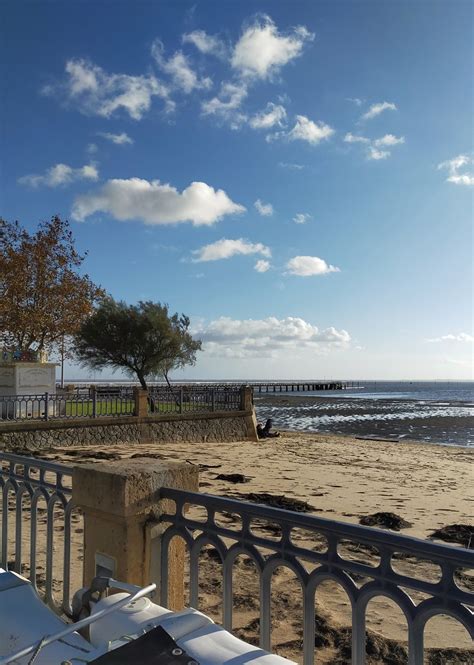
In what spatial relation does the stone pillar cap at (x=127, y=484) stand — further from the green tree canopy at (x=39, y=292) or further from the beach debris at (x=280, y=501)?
the green tree canopy at (x=39, y=292)

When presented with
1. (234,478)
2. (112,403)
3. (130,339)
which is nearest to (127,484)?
(234,478)

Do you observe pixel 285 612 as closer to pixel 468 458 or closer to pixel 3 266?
pixel 468 458

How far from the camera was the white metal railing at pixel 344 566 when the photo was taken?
5.94ft

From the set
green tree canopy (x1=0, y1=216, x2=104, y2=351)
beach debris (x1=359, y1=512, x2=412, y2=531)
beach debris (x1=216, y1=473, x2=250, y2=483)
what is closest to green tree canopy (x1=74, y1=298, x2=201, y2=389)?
green tree canopy (x1=0, y1=216, x2=104, y2=351)

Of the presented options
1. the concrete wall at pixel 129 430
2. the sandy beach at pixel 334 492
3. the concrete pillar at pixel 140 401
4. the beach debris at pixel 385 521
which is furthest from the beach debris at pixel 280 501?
the concrete pillar at pixel 140 401

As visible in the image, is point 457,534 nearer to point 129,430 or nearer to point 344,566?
point 344,566

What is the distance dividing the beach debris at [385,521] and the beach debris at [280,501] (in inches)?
41.8

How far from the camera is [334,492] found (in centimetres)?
1135

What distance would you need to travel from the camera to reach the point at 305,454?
19.0 metres

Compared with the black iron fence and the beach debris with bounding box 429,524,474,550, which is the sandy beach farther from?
the black iron fence

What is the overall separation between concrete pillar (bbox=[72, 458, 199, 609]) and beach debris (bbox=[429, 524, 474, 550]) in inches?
250

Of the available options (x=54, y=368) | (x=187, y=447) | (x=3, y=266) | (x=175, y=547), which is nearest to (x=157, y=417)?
(x=187, y=447)

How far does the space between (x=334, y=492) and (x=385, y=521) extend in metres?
2.51

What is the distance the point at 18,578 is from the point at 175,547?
2.78 feet
